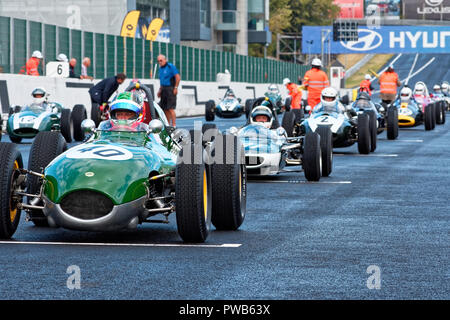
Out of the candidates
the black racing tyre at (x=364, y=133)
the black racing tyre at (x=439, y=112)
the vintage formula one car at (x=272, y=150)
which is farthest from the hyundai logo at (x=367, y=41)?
the vintage formula one car at (x=272, y=150)

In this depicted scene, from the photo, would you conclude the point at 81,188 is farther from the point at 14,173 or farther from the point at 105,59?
the point at 105,59

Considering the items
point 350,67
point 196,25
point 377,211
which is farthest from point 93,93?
point 350,67

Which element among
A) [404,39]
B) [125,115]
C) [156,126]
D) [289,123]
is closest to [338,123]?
[289,123]

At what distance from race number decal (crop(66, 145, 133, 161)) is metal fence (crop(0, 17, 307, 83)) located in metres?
21.7

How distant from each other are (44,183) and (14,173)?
1.57 ft

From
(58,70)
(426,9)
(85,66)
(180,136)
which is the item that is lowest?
(180,136)

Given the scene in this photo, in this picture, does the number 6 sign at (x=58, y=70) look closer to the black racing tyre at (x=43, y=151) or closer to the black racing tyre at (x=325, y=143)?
the black racing tyre at (x=325, y=143)

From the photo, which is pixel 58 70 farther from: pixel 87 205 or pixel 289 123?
pixel 87 205

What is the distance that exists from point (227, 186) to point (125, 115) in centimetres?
128

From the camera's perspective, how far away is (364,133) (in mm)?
21484

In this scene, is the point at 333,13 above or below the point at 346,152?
above

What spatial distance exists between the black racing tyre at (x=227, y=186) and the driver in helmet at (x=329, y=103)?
35.0 ft

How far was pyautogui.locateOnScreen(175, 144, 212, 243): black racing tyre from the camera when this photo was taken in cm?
930

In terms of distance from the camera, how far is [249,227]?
1091 cm
